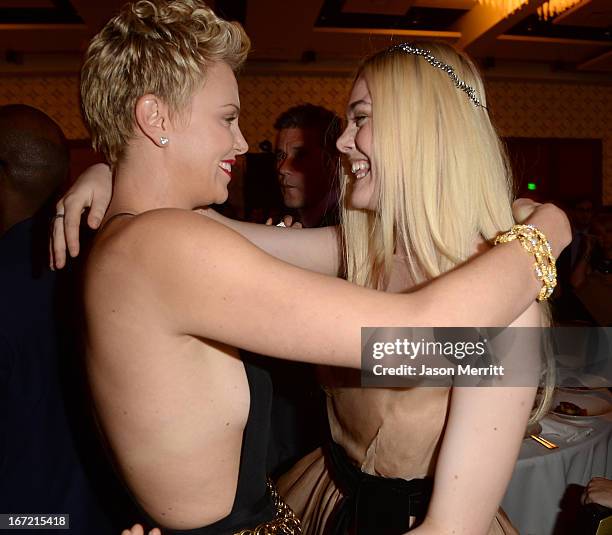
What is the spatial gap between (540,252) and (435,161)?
36 centimetres

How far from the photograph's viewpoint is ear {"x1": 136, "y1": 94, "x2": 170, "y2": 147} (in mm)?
1089

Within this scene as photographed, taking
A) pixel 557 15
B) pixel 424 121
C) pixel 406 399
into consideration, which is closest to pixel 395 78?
pixel 424 121

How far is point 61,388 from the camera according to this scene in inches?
63.4

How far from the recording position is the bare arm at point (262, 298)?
882 mm

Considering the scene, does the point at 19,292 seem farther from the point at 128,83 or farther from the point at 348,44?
the point at 348,44

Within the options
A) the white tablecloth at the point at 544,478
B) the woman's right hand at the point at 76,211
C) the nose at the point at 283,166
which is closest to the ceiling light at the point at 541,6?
the nose at the point at 283,166

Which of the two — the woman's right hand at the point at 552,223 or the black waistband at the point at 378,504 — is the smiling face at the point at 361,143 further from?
the black waistband at the point at 378,504

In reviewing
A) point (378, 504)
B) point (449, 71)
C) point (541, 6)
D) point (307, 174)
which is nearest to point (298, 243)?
point (449, 71)

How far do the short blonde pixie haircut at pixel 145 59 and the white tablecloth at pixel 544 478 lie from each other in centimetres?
171

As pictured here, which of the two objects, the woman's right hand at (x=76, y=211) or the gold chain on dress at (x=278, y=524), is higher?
the woman's right hand at (x=76, y=211)

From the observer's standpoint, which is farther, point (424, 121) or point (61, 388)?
point (61, 388)

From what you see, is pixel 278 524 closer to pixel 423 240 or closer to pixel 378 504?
pixel 378 504

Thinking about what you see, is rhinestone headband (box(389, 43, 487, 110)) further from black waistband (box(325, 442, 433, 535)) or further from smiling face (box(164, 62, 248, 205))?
black waistband (box(325, 442, 433, 535))

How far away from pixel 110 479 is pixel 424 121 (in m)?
1.36
